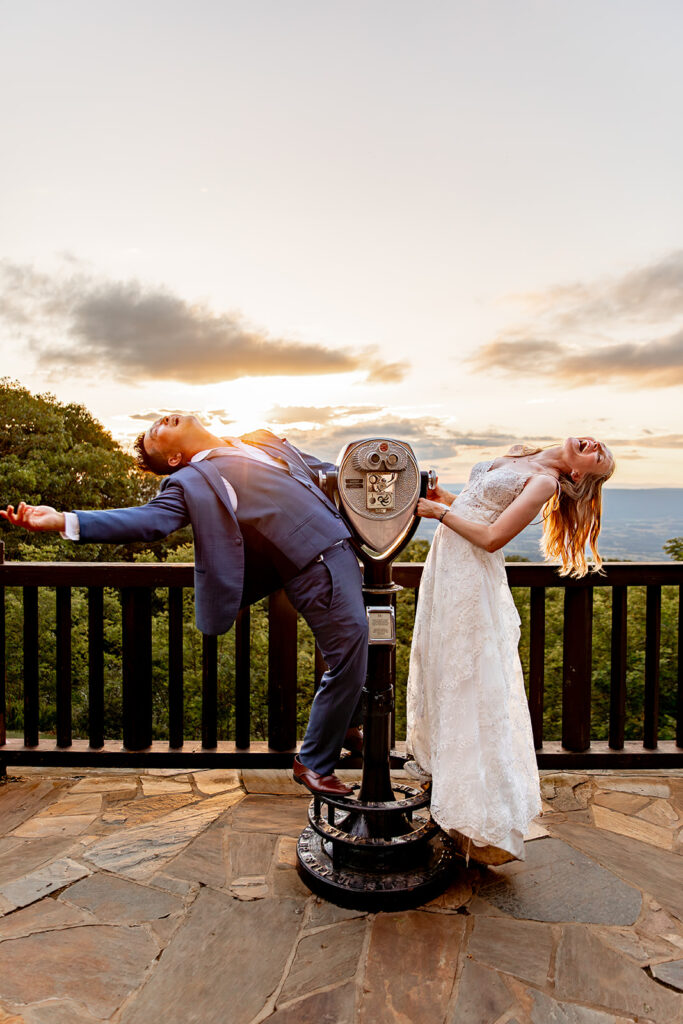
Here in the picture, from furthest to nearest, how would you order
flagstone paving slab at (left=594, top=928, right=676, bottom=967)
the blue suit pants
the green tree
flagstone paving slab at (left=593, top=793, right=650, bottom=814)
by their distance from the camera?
the green tree, flagstone paving slab at (left=593, top=793, right=650, bottom=814), the blue suit pants, flagstone paving slab at (left=594, top=928, right=676, bottom=967)

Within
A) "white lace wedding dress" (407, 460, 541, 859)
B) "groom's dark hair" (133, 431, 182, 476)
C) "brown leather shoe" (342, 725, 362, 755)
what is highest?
"groom's dark hair" (133, 431, 182, 476)

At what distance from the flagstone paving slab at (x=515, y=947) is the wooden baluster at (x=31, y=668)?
2.20 metres

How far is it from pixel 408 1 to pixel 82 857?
4903mm

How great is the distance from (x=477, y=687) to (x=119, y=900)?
1.35m

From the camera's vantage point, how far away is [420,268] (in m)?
4.73

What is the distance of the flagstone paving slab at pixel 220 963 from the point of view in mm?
1487

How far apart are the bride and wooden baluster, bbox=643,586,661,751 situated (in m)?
1.05

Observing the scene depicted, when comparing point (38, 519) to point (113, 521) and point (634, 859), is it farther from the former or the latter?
point (634, 859)

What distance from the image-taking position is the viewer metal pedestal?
6.11 ft

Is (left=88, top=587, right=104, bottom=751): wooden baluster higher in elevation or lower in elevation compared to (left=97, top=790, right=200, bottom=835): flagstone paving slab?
higher

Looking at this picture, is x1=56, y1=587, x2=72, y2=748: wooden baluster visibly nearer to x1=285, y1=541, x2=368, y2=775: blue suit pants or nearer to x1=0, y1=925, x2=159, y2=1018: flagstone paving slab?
x1=0, y1=925, x2=159, y2=1018: flagstone paving slab

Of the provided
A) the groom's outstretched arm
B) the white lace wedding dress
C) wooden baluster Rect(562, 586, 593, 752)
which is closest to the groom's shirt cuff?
the groom's outstretched arm

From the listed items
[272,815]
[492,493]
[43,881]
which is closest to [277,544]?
[492,493]

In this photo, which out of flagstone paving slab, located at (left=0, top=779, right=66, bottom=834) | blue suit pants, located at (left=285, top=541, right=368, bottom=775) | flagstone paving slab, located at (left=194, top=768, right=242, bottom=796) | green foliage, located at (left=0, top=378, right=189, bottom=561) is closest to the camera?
blue suit pants, located at (left=285, top=541, right=368, bottom=775)
